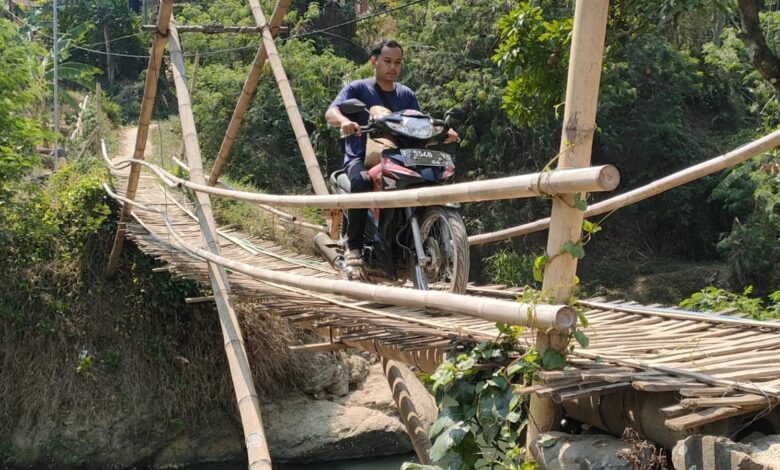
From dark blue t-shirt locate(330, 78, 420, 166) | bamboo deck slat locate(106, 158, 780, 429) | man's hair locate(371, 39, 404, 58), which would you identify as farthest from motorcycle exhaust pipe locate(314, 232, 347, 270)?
man's hair locate(371, 39, 404, 58)

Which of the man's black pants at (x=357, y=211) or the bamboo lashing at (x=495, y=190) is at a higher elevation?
the bamboo lashing at (x=495, y=190)

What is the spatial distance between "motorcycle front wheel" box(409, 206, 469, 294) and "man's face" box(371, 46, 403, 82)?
2.28 ft

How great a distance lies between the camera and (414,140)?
137 inches

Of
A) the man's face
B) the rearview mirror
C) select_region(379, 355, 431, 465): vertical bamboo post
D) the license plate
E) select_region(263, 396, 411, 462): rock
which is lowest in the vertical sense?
select_region(263, 396, 411, 462): rock

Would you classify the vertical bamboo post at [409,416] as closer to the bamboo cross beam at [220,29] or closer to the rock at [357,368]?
the bamboo cross beam at [220,29]

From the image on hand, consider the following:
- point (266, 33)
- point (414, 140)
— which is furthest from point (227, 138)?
point (414, 140)

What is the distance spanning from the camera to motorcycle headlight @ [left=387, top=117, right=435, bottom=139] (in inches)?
134

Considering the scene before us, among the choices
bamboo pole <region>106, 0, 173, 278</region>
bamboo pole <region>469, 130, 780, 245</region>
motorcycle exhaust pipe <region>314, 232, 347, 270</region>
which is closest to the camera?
bamboo pole <region>469, 130, 780, 245</region>

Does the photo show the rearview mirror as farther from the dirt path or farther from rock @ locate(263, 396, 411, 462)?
the dirt path

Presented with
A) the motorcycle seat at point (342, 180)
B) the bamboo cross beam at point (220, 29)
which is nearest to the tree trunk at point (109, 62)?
the bamboo cross beam at point (220, 29)

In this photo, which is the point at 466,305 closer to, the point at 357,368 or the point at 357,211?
the point at 357,211

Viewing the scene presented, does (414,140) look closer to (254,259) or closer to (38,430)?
(254,259)

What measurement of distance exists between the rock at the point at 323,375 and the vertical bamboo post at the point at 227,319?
3.51 metres

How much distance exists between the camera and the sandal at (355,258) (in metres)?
3.69
